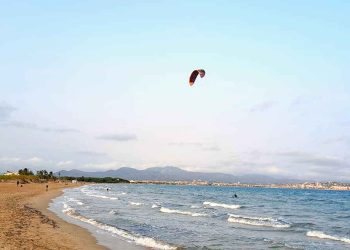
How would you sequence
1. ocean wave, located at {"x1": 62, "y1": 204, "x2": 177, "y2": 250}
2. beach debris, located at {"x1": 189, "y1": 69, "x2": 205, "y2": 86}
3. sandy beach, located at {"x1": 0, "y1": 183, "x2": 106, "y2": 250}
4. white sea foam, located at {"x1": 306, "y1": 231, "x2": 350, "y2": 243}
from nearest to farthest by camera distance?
beach debris, located at {"x1": 189, "y1": 69, "x2": 205, "y2": 86}
sandy beach, located at {"x1": 0, "y1": 183, "x2": 106, "y2": 250}
ocean wave, located at {"x1": 62, "y1": 204, "x2": 177, "y2": 250}
white sea foam, located at {"x1": 306, "y1": 231, "x2": 350, "y2": 243}

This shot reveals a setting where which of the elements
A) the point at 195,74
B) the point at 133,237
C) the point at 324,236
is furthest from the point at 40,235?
the point at 324,236

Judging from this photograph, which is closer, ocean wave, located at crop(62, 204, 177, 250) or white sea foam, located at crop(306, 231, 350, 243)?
ocean wave, located at crop(62, 204, 177, 250)

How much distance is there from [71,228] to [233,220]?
515 inches

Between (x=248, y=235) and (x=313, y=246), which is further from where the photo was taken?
(x=248, y=235)

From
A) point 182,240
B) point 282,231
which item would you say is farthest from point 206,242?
point 282,231

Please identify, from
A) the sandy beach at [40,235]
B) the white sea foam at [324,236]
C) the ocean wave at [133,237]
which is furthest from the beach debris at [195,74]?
the white sea foam at [324,236]

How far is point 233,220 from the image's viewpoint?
3328 centimetres

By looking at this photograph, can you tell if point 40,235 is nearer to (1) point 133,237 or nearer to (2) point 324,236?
(1) point 133,237

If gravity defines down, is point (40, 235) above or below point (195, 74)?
below

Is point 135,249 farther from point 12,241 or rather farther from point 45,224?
point 45,224

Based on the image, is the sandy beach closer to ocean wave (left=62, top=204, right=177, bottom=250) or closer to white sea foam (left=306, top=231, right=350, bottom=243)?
ocean wave (left=62, top=204, right=177, bottom=250)

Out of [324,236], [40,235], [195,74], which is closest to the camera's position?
[195,74]

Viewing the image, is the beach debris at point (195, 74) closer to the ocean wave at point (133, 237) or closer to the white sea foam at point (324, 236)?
the ocean wave at point (133, 237)

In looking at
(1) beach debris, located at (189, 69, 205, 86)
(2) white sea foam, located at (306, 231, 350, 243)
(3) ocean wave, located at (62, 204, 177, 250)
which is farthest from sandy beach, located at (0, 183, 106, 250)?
(2) white sea foam, located at (306, 231, 350, 243)
